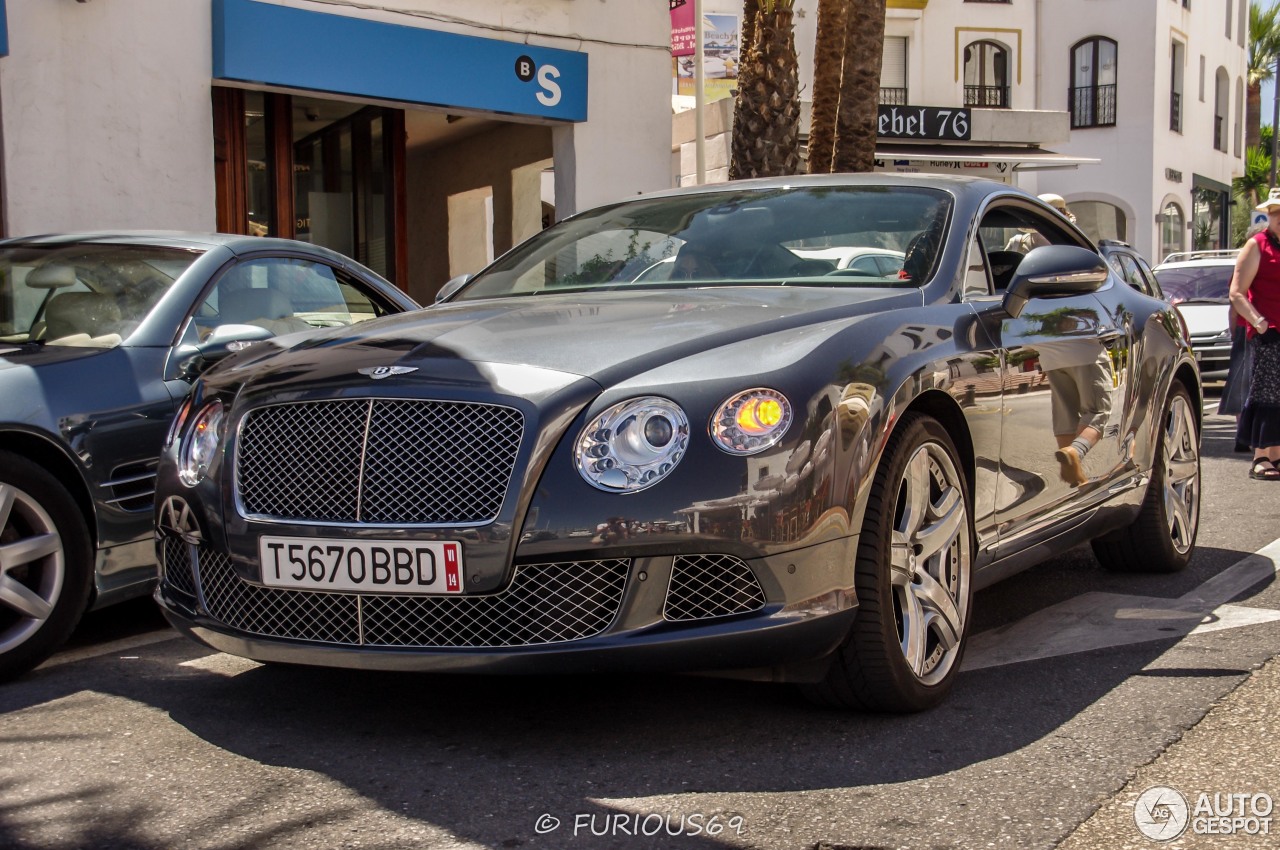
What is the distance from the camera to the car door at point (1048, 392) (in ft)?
15.3

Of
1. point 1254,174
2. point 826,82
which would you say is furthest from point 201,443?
point 1254,174

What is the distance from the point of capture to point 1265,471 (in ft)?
31.7

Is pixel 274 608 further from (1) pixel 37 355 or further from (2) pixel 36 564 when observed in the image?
(1) pixel 37 355

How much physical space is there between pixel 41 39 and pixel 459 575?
963 cm

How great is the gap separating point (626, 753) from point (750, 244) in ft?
6.10

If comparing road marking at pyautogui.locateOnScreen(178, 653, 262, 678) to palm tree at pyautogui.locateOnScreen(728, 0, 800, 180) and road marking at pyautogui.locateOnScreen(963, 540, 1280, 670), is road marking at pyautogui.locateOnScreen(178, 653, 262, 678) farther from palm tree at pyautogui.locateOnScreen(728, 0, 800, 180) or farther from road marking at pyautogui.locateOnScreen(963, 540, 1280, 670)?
palm tree at pyautogui.locateOnScreen(728, 0, 800, 180)

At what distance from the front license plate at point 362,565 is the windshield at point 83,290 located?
1859mm

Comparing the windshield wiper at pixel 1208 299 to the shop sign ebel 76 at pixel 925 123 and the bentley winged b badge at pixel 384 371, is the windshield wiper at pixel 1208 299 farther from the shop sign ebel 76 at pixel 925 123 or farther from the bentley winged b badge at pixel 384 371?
the bentley winged b badge at pixel 384 371

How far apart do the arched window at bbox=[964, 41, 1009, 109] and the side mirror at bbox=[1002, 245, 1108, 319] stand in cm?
3607

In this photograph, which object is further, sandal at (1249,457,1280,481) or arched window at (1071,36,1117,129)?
arched window at (1071,36,1117,129)

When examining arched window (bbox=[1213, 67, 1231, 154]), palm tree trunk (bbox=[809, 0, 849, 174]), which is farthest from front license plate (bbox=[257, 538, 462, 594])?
arched window (bbox=[1213, 67, 1231, 154])

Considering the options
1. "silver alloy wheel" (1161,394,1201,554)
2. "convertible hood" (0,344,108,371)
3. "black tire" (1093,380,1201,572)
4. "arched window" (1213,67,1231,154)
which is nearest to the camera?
"convertible hood" (0,344,108,371)

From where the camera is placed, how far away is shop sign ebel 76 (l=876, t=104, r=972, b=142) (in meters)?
30.5

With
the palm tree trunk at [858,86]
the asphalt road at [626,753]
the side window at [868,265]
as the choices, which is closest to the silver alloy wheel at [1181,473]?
the asphalt road at [626,753]
